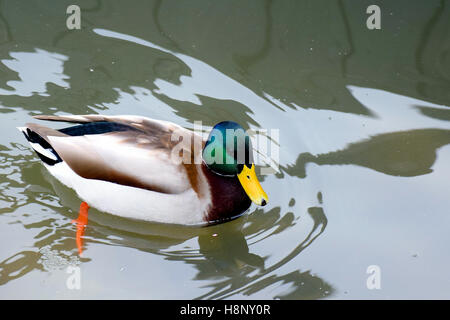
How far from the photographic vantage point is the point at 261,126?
586cm

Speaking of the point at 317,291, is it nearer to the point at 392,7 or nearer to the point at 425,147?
the point at 425,147

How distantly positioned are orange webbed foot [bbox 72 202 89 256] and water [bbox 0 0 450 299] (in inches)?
1.5

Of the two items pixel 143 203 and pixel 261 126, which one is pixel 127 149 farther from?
pixel 261 126

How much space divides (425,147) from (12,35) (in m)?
3.75

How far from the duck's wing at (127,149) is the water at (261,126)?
32 cm

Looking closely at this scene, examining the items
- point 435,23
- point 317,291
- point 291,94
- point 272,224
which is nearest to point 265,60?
point 291,94

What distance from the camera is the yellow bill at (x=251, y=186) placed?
473 cm

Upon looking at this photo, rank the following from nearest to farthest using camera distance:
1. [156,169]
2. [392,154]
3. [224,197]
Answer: [156,169] < [224,197] < [392,154]

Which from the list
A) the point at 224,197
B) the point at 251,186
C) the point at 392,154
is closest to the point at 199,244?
the point at 224,197

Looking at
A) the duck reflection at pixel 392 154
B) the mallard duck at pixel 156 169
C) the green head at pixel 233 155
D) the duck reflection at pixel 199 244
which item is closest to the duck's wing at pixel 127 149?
the mallard duck at pixel 156 169

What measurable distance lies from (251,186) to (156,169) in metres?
0.63

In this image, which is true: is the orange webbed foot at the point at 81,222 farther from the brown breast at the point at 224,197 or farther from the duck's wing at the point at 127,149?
the brown breast at the point at 224,197
